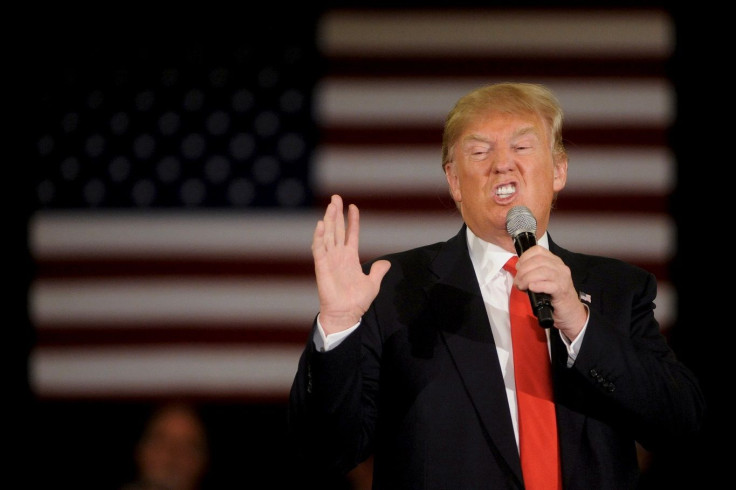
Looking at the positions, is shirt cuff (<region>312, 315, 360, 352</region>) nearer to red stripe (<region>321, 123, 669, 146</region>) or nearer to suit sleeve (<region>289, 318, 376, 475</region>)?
suit sleeve (<region>289, 318, 376, 475</region>)

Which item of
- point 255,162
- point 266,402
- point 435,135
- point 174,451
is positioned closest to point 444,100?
point 435,135

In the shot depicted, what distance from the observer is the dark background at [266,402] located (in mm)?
3998

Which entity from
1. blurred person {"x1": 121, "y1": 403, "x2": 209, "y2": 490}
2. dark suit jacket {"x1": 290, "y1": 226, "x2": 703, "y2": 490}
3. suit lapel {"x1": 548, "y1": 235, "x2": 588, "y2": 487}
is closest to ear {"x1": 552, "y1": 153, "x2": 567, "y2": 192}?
dark suit jacket {"x1": 290, "y1": 226, "x2": 703, "y2": 490}

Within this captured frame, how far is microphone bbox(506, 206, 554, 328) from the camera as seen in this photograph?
1.35 metres

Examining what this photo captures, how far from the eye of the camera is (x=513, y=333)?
61.0 inches

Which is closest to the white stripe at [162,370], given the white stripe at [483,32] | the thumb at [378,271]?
the white stripe at [483,32]

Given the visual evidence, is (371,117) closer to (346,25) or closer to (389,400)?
(346,25)

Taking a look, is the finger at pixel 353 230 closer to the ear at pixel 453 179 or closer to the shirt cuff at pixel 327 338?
the shirt cuff at pixel 327 338

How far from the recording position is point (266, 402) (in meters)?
4.25

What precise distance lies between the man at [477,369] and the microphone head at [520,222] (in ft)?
0.23

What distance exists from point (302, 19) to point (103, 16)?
0.97 metres

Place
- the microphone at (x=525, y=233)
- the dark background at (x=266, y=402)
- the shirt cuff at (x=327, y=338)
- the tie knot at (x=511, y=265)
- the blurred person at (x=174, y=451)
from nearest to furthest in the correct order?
the microphone at (x=525, y=233), the shirt cuff at (x=327, y=338), the tie knot at (x=511, y=265), the blurred person at (x=174, y=451), the dark background at (x=266, y=402)

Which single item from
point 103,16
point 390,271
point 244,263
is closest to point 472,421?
point 390,271

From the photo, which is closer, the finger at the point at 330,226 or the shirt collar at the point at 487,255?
the finger at the point at 330,226
